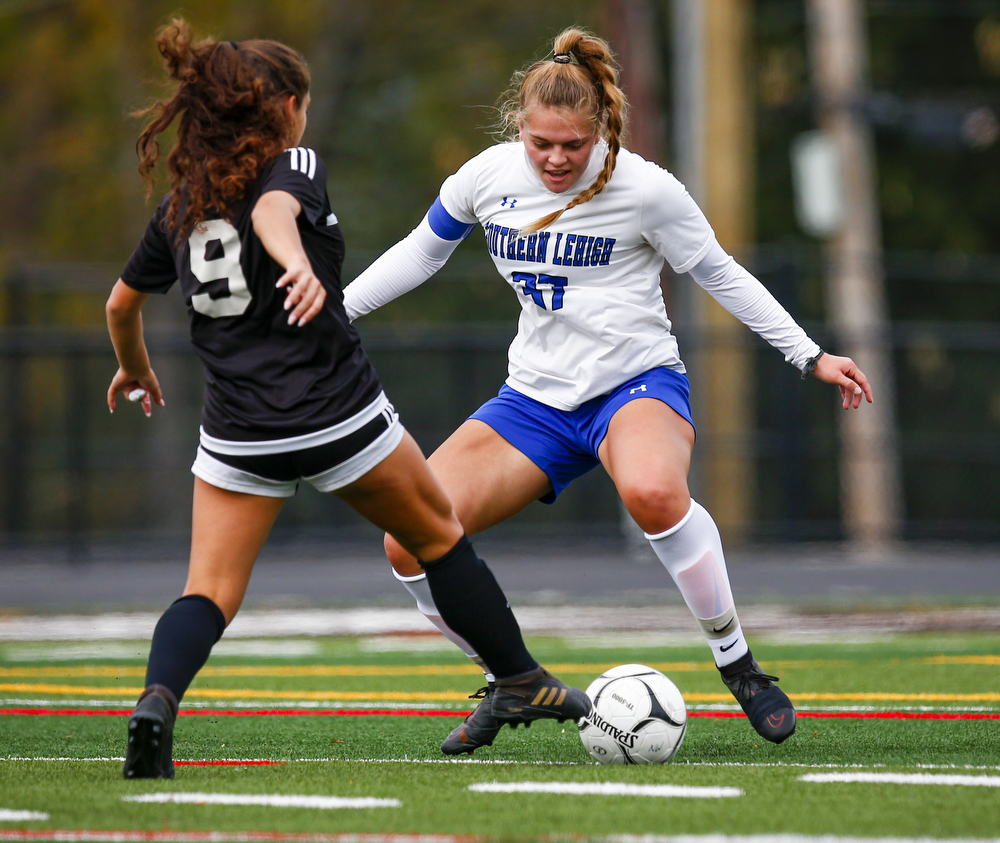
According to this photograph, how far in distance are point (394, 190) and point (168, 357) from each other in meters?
8.95

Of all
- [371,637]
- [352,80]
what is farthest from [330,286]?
[352,80]

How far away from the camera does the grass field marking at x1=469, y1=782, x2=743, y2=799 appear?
3.60 m

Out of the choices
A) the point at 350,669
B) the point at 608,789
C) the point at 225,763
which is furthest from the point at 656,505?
the point at 350,669

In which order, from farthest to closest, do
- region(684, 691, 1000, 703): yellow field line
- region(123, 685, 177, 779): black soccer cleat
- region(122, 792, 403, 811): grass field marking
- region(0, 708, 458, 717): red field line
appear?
1. region(684, 691, 1000, 703): yellow field line
2. region(0, 708, 458, 717): red field line
3. region(123, 685, 177, 779): black soccer cleat
4. region(122, 792, 403, 811): grass field marking

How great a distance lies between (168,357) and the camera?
606 inches

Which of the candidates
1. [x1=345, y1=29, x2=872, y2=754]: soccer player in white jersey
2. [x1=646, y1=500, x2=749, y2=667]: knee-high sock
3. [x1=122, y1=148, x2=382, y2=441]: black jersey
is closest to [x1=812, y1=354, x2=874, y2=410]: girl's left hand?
[x1=345, y1=29, x2=872, y2=754]: soccer player in white jersey

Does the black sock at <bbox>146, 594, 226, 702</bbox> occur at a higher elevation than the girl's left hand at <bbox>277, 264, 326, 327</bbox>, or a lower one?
lower

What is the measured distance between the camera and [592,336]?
4.70m

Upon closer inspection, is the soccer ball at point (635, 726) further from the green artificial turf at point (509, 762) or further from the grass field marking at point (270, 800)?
the grass field marking at point (270, 800)

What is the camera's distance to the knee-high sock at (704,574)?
455cm

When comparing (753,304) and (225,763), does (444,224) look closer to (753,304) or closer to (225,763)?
(753,304)

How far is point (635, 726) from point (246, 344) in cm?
156

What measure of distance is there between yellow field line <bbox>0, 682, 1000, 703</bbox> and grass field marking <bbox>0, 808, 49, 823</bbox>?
2.78 metres

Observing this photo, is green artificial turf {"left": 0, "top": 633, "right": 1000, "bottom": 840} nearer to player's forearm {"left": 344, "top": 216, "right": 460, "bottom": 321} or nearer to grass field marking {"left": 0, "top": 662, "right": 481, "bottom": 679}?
grass field marking {"left": 0, "top": 662, "right": 481, "bottom": 679}
